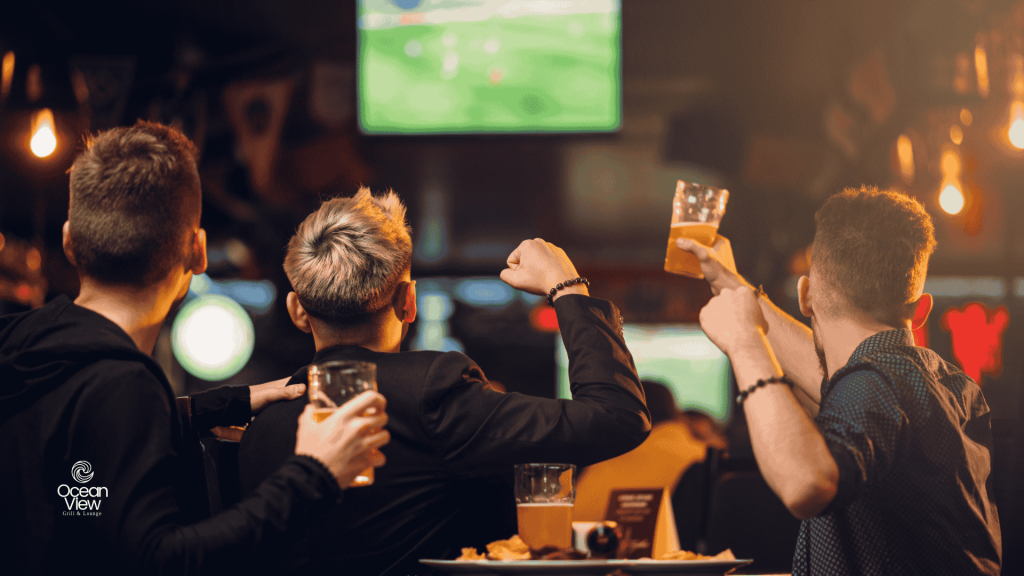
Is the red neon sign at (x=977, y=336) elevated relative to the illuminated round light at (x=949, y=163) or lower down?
lower down

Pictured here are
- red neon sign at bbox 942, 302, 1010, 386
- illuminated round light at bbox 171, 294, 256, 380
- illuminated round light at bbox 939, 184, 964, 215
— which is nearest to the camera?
illuminated round light at bbox 939, 184, 964, 215

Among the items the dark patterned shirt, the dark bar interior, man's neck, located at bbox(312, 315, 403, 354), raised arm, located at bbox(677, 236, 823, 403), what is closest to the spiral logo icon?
the dark bar interior

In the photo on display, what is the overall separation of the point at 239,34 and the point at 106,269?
3890 millimetres

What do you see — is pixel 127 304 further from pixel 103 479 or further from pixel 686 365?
pixel 686 365

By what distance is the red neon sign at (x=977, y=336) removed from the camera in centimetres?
570

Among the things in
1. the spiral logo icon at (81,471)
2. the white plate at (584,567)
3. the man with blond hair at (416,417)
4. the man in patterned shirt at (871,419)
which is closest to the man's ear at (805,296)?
the man in patterned shirt at (871,419)

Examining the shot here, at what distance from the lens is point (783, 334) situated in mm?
2086

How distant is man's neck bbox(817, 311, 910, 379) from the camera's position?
1.59m

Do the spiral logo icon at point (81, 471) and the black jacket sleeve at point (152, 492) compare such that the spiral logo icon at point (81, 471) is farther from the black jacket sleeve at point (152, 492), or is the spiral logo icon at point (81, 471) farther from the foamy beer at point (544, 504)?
the foamy beer at point (544, 504)

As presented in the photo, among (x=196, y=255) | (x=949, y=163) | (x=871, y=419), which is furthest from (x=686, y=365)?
(x=196, y=255)

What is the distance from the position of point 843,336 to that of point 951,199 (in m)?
3.28

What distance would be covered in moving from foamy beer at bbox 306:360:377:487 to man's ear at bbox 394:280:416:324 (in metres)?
0.39

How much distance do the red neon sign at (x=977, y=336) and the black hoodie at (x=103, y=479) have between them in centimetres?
577

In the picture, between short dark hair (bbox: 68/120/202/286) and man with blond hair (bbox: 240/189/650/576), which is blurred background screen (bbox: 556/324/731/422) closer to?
man with blond hair (bbox: 240/189/650/576)
